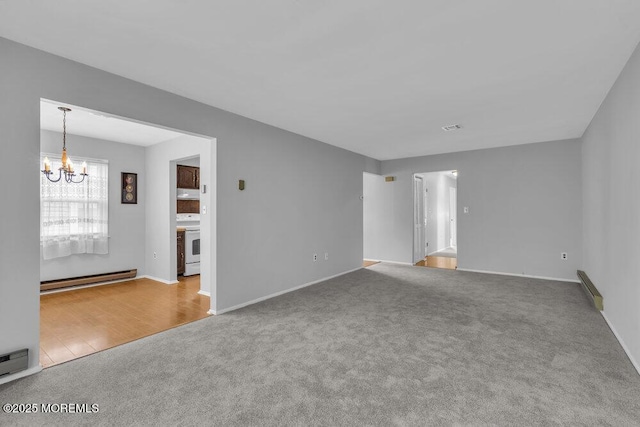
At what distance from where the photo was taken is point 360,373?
7.43 ft

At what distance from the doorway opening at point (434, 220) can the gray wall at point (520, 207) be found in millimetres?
498

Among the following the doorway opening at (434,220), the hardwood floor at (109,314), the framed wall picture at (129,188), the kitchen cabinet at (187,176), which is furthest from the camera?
the doorway opening at (434,220)

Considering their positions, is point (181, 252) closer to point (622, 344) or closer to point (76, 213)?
point (76, 213)

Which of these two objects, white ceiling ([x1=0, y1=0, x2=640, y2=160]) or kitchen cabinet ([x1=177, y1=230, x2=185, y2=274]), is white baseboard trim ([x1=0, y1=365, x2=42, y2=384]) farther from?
kitchen cabinet ([x1=177, y1=230, x2=185, y2=274])

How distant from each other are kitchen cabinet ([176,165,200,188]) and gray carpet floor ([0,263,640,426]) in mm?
3492

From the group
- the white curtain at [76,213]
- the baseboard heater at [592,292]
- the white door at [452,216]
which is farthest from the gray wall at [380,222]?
the white curtain at [76,213]

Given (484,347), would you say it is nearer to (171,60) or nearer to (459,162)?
(171,60)


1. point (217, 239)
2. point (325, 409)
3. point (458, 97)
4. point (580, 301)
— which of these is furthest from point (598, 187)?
point (217, 239)

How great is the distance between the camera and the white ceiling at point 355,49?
1.88m

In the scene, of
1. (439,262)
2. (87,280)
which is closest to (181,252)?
(87,280)

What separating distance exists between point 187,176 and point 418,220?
5.23m

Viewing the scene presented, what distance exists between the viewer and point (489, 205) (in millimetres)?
5852

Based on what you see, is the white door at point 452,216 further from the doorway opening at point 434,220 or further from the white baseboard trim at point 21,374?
the white baseboard trim at point 21,374

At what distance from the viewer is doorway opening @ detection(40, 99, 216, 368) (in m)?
3.59
